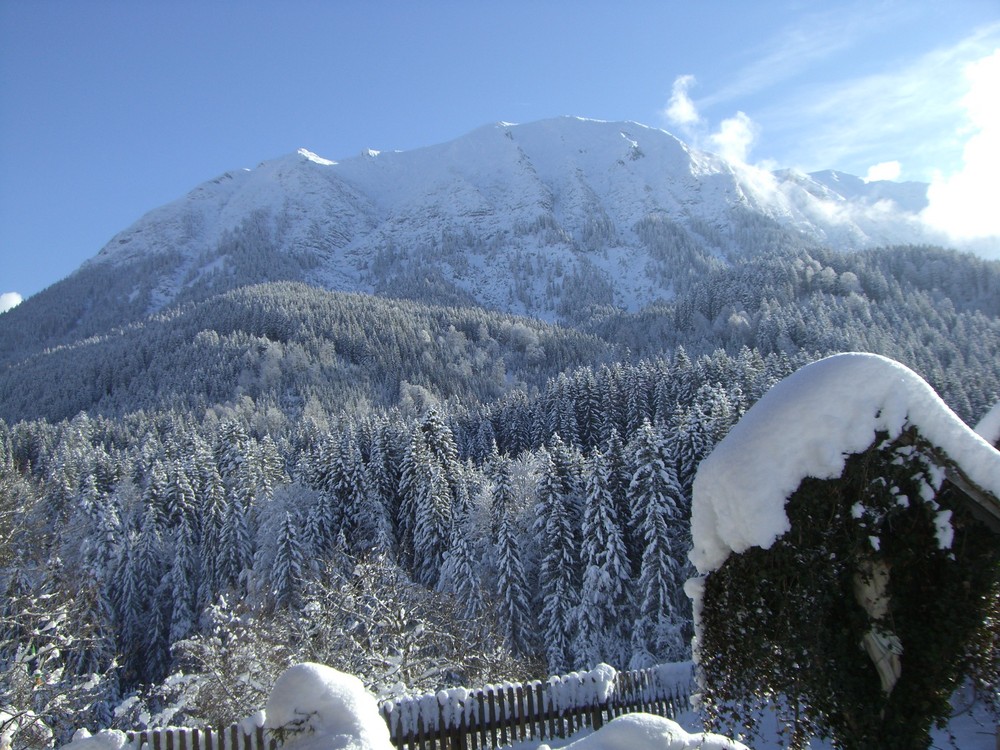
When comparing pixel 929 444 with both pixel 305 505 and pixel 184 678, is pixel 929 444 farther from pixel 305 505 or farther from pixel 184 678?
pixel 305 505

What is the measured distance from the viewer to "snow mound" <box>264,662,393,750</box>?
4.21 meters

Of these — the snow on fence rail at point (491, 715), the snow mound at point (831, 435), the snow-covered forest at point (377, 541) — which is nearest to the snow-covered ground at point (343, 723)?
the snow mound at point (831, 435)

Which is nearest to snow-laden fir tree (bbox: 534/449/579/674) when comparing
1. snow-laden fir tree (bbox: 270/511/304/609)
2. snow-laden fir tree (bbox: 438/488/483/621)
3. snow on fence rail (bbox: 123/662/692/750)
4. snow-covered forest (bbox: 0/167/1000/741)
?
snow-covered forest (bbox: 0/167/1000/741)

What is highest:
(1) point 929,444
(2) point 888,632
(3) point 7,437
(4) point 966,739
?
(3) point 7,437

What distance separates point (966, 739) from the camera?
9.96 metres

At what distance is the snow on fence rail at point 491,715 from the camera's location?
9227 millimetres

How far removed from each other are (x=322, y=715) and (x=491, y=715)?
817 cm

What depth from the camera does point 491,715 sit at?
453 inches

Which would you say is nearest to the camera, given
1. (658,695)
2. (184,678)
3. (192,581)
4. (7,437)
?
(658,695)

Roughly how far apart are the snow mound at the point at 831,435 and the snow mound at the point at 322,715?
4.01 meters

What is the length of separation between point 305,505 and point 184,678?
29.6 m

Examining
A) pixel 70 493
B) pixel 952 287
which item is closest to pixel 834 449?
pixel 70 493

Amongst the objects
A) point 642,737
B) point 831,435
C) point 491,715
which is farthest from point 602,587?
point 642,737

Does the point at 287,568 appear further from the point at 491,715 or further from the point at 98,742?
the point at 98,742
